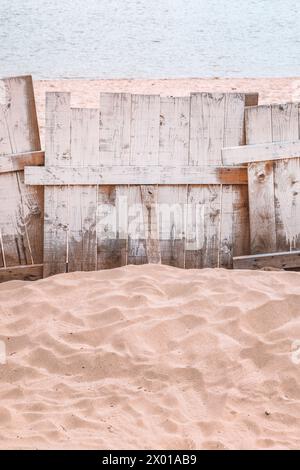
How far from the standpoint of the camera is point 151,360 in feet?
13.4

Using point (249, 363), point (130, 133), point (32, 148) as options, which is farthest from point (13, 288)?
point (249, 363)

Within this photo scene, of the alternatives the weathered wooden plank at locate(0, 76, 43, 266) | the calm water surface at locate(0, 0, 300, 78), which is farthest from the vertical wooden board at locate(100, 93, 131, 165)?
the calm water surface at locate(0, 0, 300, 78)

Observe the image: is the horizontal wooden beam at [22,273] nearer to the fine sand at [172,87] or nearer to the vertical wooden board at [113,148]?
the vertical wooden board at [113,148]

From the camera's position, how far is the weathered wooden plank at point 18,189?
17.8 ft

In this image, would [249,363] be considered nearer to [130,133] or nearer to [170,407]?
[170,407]

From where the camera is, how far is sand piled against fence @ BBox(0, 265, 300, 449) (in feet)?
11.2

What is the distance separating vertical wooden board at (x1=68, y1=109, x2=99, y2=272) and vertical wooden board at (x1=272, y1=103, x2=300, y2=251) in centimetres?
132

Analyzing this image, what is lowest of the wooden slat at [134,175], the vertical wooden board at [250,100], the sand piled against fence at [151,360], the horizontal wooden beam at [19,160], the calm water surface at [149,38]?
the sand piled against fence at [151,360]

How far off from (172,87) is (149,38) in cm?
467

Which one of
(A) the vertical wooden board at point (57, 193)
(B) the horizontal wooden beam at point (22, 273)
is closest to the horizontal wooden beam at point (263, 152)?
(A) the vertical wooden board at point (57, 193)

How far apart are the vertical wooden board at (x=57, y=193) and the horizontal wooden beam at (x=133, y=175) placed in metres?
0.07

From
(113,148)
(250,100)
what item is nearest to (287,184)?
(250,100)

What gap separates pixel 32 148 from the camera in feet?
18.0
